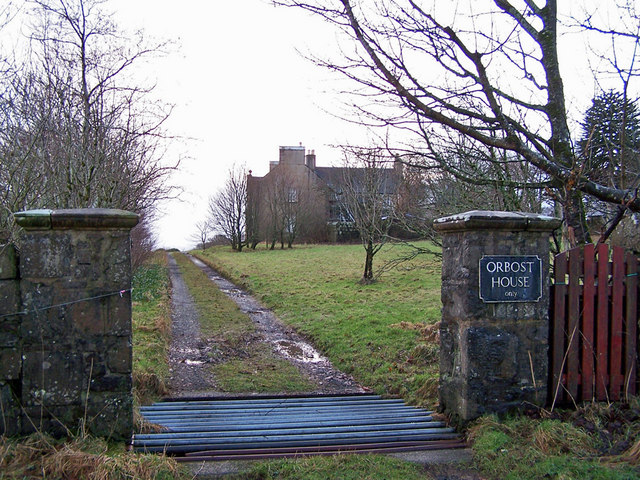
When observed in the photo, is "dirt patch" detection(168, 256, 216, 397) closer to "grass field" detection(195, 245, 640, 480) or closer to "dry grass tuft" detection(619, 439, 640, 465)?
"grass field" detection(195, 245, 640, 480)

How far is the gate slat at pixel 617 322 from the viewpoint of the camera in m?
4.67

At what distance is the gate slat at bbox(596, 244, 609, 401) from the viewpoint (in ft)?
15.2

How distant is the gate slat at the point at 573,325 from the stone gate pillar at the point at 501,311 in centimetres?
22

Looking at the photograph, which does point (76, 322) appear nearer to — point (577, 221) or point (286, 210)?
point (577, 221)

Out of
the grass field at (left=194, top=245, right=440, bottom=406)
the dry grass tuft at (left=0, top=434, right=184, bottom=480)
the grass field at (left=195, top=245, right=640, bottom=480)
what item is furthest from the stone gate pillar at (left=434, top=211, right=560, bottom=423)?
the dry grass tuft at (left=0, top=434, right=184, bottom=480)

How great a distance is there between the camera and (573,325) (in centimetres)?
464

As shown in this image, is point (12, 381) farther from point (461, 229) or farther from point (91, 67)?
point (91, 67)

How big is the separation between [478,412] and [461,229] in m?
1.65

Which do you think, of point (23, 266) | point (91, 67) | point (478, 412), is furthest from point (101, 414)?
point (91, 67)

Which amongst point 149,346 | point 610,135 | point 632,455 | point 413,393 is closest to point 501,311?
point 632,455

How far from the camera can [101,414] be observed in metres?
4.02

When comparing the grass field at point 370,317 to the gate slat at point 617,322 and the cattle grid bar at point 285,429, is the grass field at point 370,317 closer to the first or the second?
the cattle grid bar at point 285,429

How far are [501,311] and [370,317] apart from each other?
258 inches

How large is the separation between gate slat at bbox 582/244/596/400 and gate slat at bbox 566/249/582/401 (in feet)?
0.20
